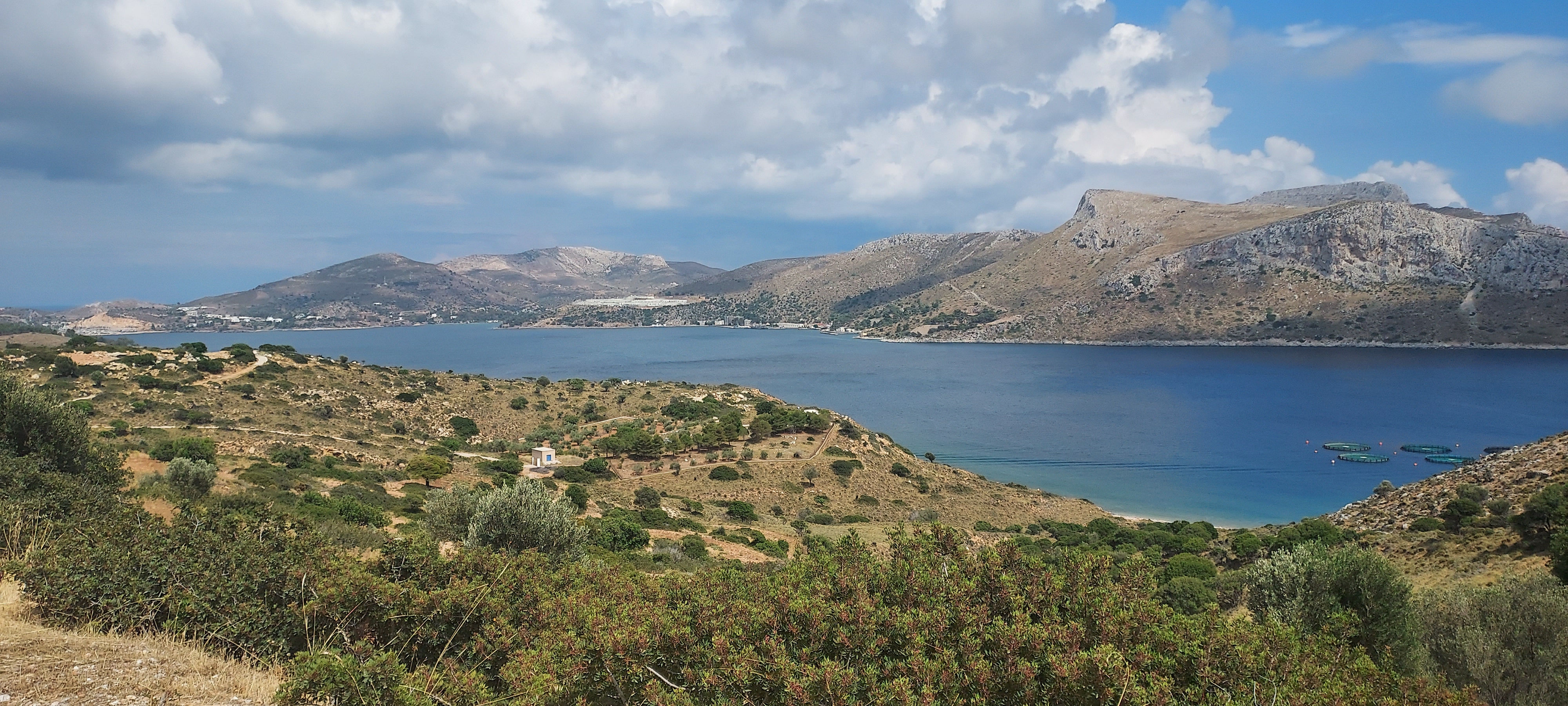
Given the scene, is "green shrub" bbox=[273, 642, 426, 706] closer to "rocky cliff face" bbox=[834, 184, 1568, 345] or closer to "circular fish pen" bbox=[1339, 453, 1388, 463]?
"circular fish pen" bbox=[1339, 453, 1388, 463]

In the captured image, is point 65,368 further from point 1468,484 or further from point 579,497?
point 1468,484

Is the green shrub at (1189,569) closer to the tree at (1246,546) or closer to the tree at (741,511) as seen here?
the tree at (1246,546)

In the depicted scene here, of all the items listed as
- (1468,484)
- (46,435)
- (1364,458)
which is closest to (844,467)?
(1468,484)

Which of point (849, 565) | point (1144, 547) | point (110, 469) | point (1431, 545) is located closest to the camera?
point (849, 565)

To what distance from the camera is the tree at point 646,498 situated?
26516 mm

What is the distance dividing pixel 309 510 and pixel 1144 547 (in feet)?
83.5

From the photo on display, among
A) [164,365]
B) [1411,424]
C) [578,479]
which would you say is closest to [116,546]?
[578,479]

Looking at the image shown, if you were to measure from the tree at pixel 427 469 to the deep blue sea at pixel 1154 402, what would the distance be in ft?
120

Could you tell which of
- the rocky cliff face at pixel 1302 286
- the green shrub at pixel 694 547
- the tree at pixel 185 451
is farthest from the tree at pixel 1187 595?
the rocky cliff face at pixel 1302 286

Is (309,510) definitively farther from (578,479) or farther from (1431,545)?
(1431,545)

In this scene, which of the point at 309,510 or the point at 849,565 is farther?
the point at 309,510

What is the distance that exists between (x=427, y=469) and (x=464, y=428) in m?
16.6

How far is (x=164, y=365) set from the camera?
39938 millimetres

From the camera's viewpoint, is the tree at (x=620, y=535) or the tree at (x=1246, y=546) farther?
the tree at (x=1246, y=546)
